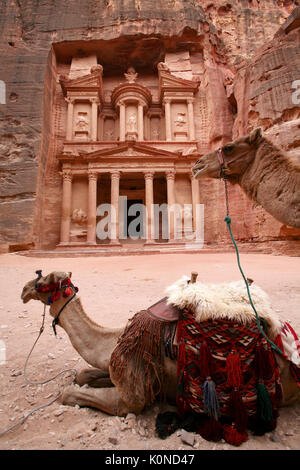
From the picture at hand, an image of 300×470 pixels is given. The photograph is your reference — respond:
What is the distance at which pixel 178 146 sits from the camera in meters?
20.2

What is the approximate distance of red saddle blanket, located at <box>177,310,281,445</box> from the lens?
1.53 meters

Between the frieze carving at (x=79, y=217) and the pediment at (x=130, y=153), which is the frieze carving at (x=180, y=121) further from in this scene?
the frieze carving at (x=79, y=217)

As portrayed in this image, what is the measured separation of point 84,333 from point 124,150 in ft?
60.4

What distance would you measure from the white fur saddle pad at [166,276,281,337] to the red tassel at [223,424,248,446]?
2.08ft

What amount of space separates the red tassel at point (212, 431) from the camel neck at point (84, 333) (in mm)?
843

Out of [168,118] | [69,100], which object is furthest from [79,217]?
[168,118]

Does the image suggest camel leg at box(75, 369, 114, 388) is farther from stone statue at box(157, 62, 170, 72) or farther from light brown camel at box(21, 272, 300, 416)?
stone statue at box(157, 62, 170, 72)

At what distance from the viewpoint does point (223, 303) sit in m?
1.69

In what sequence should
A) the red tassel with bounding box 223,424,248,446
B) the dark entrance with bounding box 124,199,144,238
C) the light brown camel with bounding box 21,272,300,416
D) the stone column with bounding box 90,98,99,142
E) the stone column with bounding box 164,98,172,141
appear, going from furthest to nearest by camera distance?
the dark entrance with bounding box 124,199,144,238, the stone column with bounding box 164,98,172,141, the stone column with bounding box 90,98,99,142, the light brown camel with bounding box 21,272,300,416, the red tassel with bounding box 223,424,248,446

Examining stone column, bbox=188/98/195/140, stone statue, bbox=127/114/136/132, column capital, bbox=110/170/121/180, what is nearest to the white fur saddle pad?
column capital, bbox=110/170/121/180

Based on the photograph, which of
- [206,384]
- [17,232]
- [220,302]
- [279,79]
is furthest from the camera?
[17,232]

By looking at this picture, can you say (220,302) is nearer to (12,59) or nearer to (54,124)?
(54,124)
